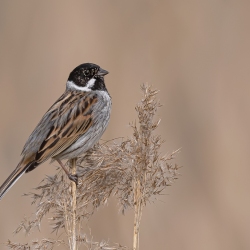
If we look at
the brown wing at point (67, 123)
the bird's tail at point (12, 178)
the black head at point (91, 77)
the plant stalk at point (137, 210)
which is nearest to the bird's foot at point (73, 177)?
the plant stalk at point (137, 210)

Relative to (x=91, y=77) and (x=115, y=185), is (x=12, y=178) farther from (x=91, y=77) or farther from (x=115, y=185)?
(x=91, y=77)

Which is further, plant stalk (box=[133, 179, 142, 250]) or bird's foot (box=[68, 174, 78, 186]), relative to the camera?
bird's foot (box=[68, 174, 78, 186])

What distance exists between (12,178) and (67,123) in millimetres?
684

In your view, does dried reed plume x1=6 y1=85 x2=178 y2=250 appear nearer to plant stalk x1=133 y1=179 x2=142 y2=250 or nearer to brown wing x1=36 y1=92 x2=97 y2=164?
plant stalk x1=133 y1=179 x2=142 y2=250

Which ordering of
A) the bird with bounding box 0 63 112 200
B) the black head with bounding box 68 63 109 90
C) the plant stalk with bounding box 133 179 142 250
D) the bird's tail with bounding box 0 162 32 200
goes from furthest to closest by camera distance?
the black head with bounding box 68 63 109 90
the bird with bounding box 0 63 112 200
the bird's tail with bounding box 0 162 32 200
the plant stalk with bounding box 133 179 142 250

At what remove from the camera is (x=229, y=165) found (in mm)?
8406

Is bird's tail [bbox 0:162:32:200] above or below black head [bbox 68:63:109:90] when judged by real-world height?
below

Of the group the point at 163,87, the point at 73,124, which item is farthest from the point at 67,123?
the point at 163,87

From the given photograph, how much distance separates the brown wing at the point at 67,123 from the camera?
4883mm

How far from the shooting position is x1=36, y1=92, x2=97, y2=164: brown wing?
4883 mm

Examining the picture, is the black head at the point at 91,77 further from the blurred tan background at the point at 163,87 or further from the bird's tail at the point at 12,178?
the blurred tan background at the point at 163,87

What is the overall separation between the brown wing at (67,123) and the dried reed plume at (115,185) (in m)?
0.80

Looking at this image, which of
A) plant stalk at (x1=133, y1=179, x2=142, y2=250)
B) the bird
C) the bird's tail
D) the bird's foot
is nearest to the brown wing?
the bird

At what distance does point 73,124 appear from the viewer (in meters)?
5.06
